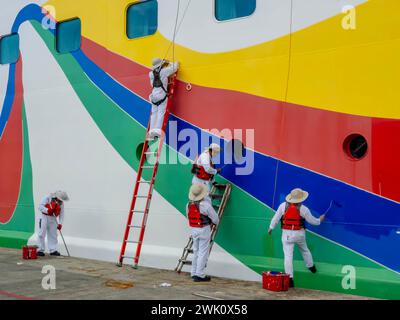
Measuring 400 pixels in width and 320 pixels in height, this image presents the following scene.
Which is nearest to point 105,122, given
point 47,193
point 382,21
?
point 47,193

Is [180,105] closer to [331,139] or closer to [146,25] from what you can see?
[146,25]

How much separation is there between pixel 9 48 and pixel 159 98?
4888 mm

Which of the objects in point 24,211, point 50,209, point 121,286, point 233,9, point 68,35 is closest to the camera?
point 121,286

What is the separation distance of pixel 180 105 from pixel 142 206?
1.77 m

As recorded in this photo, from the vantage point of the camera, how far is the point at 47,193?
10766 millimetres

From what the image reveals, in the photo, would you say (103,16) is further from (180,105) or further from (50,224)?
(50,224)

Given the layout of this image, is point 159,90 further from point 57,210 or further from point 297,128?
point 57,210

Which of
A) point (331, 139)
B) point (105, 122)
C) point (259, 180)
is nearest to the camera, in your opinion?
point (331, 139)

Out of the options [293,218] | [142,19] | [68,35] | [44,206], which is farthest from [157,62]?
[44,206]

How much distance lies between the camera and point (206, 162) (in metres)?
7.90

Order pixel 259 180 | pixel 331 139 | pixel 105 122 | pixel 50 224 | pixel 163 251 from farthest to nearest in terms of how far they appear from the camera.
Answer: pixel 50 224
pixel 105 122
pixel 163 251
pixel 259 180
pixel 331 139

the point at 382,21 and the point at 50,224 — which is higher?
the point at 382,21
